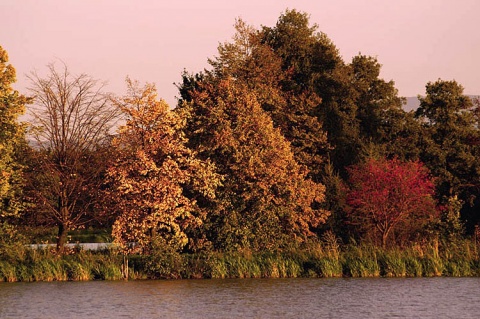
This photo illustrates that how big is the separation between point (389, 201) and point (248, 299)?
22.7m

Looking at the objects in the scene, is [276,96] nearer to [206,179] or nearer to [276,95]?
[276,95]

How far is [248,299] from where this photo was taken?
38.6m

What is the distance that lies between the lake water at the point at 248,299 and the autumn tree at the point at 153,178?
22.8 feet

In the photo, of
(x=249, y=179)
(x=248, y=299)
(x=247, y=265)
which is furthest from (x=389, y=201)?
(x=248, y=299)

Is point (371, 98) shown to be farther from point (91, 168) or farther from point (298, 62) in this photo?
point (91, 168)

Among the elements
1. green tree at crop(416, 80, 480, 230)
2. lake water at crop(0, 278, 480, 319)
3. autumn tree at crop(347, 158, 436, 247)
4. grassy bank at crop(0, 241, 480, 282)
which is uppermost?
green tree at crop(416, 80, 480, 230)

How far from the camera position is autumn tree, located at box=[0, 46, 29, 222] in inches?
2104

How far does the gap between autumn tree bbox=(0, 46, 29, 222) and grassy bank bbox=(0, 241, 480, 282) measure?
6.10 m

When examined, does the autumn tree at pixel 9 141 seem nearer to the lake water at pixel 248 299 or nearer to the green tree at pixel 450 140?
the lake water at pixel 248 299

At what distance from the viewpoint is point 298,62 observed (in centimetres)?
7975

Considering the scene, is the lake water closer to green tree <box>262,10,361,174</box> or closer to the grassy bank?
the grassy bank

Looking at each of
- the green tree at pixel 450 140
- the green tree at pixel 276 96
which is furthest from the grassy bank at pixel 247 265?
the green tree at pixel 450 140

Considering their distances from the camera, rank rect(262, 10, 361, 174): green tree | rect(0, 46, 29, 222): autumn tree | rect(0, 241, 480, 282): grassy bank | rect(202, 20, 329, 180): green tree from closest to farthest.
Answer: rect(0, 241, 480, 282): grassy bank, rect(0, 46, 29, 222): autumn tree, rect(202, 20, 329, 180): green tree, rect(262, 10, 361, 174): green tree

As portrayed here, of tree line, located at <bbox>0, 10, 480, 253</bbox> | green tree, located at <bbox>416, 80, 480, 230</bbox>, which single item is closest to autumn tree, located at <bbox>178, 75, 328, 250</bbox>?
tree line, located at <bbox>0, 10, 480, 253</bbox>
